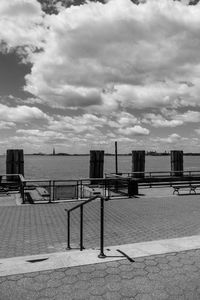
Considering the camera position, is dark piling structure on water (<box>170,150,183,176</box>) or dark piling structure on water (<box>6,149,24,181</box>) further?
dark piling structure on water (<box>170,150,183,176</box>)

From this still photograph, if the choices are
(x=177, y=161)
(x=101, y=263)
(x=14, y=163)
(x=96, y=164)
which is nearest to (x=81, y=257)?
(x=101, y=263)

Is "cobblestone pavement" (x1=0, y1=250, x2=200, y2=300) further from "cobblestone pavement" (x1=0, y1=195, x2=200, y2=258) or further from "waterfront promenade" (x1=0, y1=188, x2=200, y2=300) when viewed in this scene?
"cobblestone pavement" (x1=0, y1=195, x2=200, y2=258)

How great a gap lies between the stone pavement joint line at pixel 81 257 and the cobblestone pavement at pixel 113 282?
0.44ft

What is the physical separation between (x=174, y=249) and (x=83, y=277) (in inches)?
72.7

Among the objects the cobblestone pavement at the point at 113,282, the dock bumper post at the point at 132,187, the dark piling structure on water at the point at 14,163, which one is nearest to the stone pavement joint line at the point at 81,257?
the cobblestone pavement at the point at 113,282

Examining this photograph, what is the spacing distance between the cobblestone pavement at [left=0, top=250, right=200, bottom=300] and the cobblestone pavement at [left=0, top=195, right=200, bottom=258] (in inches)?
76.0

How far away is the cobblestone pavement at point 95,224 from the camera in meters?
6.29

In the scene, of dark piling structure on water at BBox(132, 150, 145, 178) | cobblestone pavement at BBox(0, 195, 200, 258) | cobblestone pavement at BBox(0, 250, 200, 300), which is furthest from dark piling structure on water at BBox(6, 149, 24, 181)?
cobblestone pavement at BBox(0, 250, 200, 300)

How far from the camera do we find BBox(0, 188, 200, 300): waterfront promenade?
11.5ft

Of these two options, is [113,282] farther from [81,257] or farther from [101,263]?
[81,257]

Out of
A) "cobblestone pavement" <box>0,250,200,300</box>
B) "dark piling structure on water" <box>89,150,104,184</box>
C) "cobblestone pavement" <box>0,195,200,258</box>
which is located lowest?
"cobblestone pavement" <box>0,195,200,258</box>

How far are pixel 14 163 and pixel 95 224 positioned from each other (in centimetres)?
947

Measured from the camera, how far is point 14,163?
1611 cm

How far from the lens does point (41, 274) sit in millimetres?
3863
